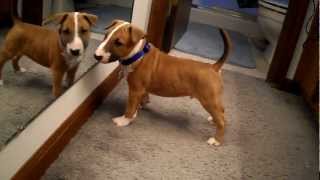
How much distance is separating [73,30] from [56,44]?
70 millimetres

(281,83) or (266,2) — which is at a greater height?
(266,2)

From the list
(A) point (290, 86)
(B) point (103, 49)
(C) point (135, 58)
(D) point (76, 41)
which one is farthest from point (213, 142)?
(A) point (290, 86)

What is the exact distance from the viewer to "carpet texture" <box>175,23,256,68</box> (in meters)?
2.58

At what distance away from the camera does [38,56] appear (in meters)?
1.20

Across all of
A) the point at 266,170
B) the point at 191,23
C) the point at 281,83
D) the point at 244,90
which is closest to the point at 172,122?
the point at 266,170

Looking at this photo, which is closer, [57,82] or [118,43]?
[57,82]

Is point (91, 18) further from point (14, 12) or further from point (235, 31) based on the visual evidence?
point (235, 31)

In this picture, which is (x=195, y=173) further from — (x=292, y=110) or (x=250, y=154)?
(x=292, y=110)

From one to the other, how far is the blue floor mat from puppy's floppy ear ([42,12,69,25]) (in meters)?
0.13

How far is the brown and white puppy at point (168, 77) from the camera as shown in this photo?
143cm

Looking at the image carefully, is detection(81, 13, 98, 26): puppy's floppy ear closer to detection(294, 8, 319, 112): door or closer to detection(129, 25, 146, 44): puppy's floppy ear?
detection(129, 25, 146, 44): puppy's floppy ear

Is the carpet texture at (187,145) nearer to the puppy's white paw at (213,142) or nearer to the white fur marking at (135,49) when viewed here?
the puppy's white paw at (213,142)

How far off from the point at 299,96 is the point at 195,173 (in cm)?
110

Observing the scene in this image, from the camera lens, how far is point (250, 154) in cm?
149
